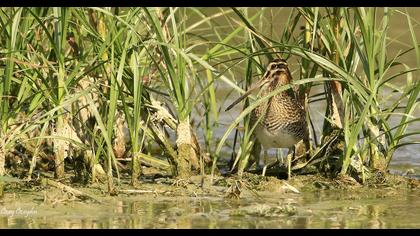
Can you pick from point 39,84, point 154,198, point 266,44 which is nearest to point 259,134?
point 266,44

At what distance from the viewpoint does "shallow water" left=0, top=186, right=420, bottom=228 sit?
18.5 ft

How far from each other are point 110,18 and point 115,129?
2.82 feet

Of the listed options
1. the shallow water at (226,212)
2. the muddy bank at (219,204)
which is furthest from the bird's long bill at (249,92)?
the shallow water at (226,212)

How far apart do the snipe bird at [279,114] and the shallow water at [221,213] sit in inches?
30.7

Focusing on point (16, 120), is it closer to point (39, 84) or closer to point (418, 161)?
point (39, 84)

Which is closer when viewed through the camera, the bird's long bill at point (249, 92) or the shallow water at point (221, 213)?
the shallow water at point (221, 213)

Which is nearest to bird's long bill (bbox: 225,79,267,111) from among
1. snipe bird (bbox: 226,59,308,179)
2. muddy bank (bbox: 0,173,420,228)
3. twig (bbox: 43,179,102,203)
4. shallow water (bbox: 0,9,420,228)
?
snipe bird (bbox: 226,59,308,179)

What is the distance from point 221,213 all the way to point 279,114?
1.56 metres

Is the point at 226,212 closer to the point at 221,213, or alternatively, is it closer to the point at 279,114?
the point at 221,213

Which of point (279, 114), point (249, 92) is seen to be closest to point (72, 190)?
point (249, 92)

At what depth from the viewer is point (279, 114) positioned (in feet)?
24.1

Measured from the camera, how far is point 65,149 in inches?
264

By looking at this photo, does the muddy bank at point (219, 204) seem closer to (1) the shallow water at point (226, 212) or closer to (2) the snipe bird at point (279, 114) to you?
(1) the shallow water at point (226, 212)

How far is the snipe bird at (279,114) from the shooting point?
7.16 m
